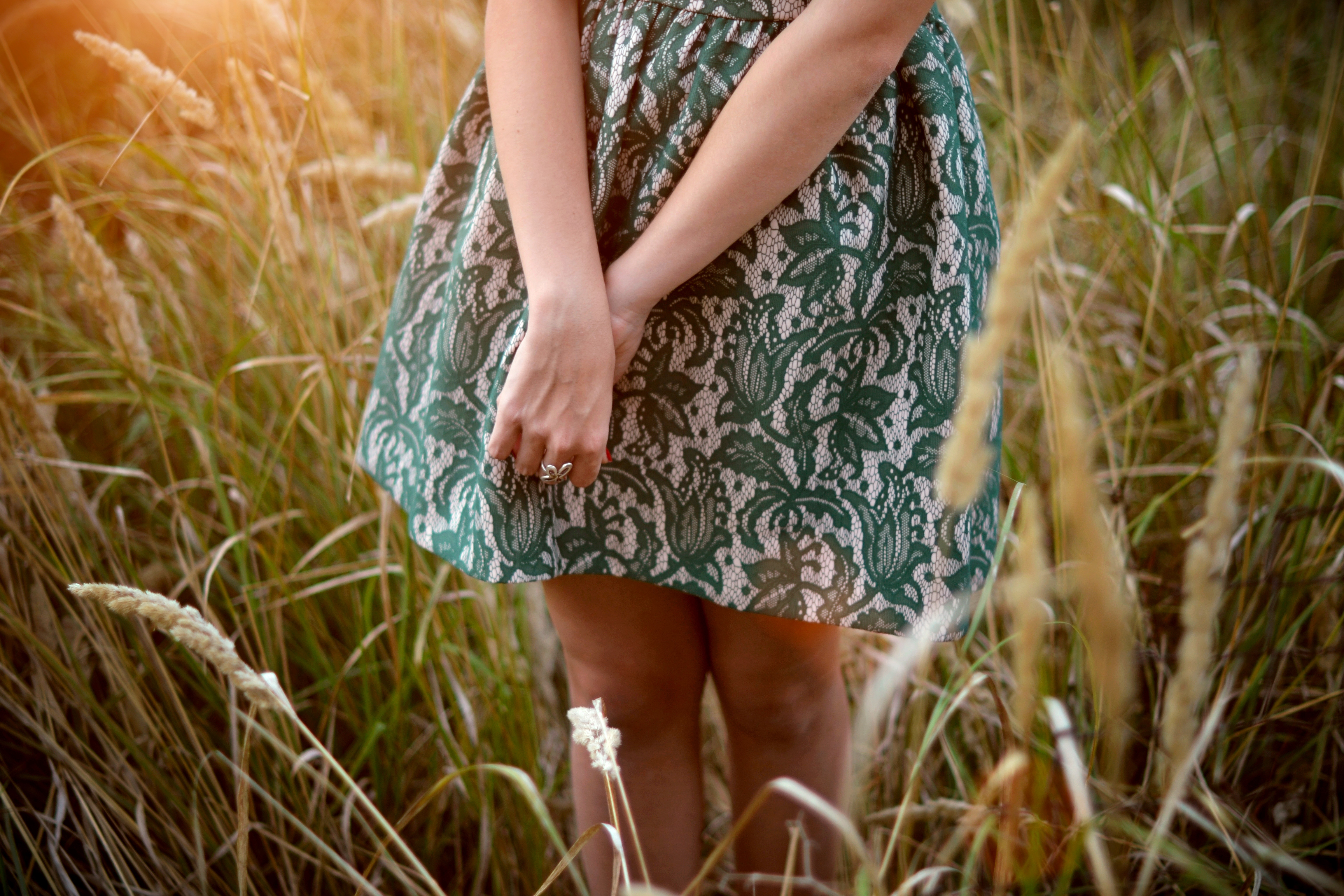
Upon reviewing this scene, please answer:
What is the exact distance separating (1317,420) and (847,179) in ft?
2.53

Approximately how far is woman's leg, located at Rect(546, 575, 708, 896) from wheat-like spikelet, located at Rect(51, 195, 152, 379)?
498 mm

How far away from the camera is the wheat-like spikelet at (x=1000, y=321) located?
0.70 ft

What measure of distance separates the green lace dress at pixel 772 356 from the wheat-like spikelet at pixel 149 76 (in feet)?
0.97

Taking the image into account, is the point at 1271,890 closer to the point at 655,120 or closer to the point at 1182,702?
the point at 1182,702

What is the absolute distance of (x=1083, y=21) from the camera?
0.83 metres

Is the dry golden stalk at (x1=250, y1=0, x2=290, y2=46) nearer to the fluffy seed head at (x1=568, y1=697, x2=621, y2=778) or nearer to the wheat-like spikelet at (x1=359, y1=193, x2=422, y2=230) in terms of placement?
the wheat-like spikelet at (x1=359, y1=193, x2=422, y2=230)

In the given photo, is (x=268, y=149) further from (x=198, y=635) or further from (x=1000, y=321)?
(x=1000, y=321)

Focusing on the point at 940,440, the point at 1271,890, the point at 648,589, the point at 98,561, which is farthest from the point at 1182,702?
the point at 98,561

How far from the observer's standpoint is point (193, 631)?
15.5 inches

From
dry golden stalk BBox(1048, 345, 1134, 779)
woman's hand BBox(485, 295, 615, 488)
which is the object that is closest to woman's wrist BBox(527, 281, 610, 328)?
woman's hand BBox(485, 295, 615, 488)

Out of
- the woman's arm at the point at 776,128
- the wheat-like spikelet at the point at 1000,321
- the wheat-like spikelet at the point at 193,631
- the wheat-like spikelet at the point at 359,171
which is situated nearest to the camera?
the wheat-like spikelet at the point at 1000,321

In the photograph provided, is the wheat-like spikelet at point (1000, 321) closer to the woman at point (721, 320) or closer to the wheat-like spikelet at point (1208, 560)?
the wheat-like spikelet at point (1208, 560)

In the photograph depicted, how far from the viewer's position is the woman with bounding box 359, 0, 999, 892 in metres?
0.53

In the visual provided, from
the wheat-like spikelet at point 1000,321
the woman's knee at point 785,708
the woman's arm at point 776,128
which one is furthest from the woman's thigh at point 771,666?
the wheat-like spikelet at point 1000,321
